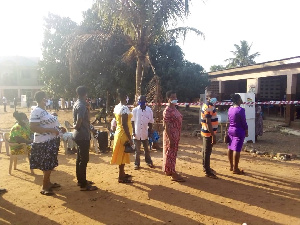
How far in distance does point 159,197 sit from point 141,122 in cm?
223

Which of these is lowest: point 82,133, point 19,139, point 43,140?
point 19,139

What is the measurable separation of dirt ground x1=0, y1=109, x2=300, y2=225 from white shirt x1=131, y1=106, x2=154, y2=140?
77cm

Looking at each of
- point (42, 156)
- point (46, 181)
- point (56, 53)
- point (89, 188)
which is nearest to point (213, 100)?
point (89, 188)

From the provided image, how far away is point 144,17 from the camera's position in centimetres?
950

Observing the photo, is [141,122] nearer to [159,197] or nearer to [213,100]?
[213,100]

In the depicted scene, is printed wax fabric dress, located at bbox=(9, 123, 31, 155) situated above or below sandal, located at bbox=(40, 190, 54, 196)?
above

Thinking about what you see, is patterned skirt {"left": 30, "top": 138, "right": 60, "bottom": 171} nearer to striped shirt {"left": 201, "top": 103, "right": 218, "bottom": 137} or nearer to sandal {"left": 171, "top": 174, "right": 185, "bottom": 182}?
sandal {"left": 171, "top": 174, "right": 185, "bottom": 182}

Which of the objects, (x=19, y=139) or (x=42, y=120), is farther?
(x=19, y=139)

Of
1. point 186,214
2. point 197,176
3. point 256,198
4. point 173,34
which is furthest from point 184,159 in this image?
point 173,34

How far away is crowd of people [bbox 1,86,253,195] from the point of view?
15.0ft

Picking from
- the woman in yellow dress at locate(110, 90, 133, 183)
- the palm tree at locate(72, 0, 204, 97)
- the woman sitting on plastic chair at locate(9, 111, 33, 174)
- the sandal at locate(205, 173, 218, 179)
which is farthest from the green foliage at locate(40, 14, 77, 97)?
the sandal at locate(205, 173, 218, 179)

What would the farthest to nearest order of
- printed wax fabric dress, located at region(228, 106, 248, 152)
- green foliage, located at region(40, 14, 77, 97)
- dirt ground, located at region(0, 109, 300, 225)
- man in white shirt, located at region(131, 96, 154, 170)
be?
green foliage, located at region(40, 14, 77, 97) < man in white shirt, located at region(131, 96, 154, 170) < printed wax fabric dress, located at region(228, 106, 248, 152) < dirt ground, located at region(0, 109, 300, 225)

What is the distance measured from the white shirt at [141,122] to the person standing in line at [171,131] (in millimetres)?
1068

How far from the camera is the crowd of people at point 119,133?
180 inches
